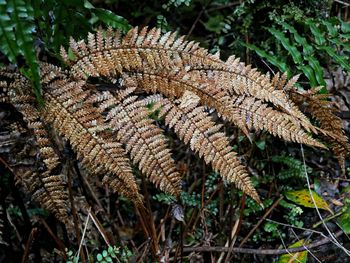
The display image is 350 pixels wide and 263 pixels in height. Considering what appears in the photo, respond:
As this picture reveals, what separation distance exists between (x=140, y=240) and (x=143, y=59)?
1204mm

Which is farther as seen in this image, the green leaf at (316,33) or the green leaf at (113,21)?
the green leaf at (316,33)

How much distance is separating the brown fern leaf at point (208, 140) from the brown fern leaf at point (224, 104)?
0.06 m

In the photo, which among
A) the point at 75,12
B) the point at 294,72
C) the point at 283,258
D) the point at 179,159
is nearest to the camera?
the point at 75,12

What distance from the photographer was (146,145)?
139 cm

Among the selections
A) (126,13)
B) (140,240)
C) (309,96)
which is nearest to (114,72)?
(309,96)

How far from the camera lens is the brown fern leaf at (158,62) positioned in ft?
4.92

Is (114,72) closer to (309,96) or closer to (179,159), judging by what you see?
(309,96)

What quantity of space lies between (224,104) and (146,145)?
1.01ft

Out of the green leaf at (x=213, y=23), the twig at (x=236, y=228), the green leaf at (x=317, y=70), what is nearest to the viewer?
the twig at (x=236, y=228)

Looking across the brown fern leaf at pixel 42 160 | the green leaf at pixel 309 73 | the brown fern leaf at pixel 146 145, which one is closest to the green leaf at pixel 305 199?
the green leaf at pixel 309 73

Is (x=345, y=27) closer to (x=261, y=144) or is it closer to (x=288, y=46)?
(x=288, y=46)

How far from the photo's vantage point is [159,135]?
140 cm

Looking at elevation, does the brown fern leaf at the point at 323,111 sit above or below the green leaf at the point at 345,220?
above

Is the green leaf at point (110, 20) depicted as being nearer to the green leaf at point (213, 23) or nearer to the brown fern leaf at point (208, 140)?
Answer: the brown fern leaf at point (208, 140)
